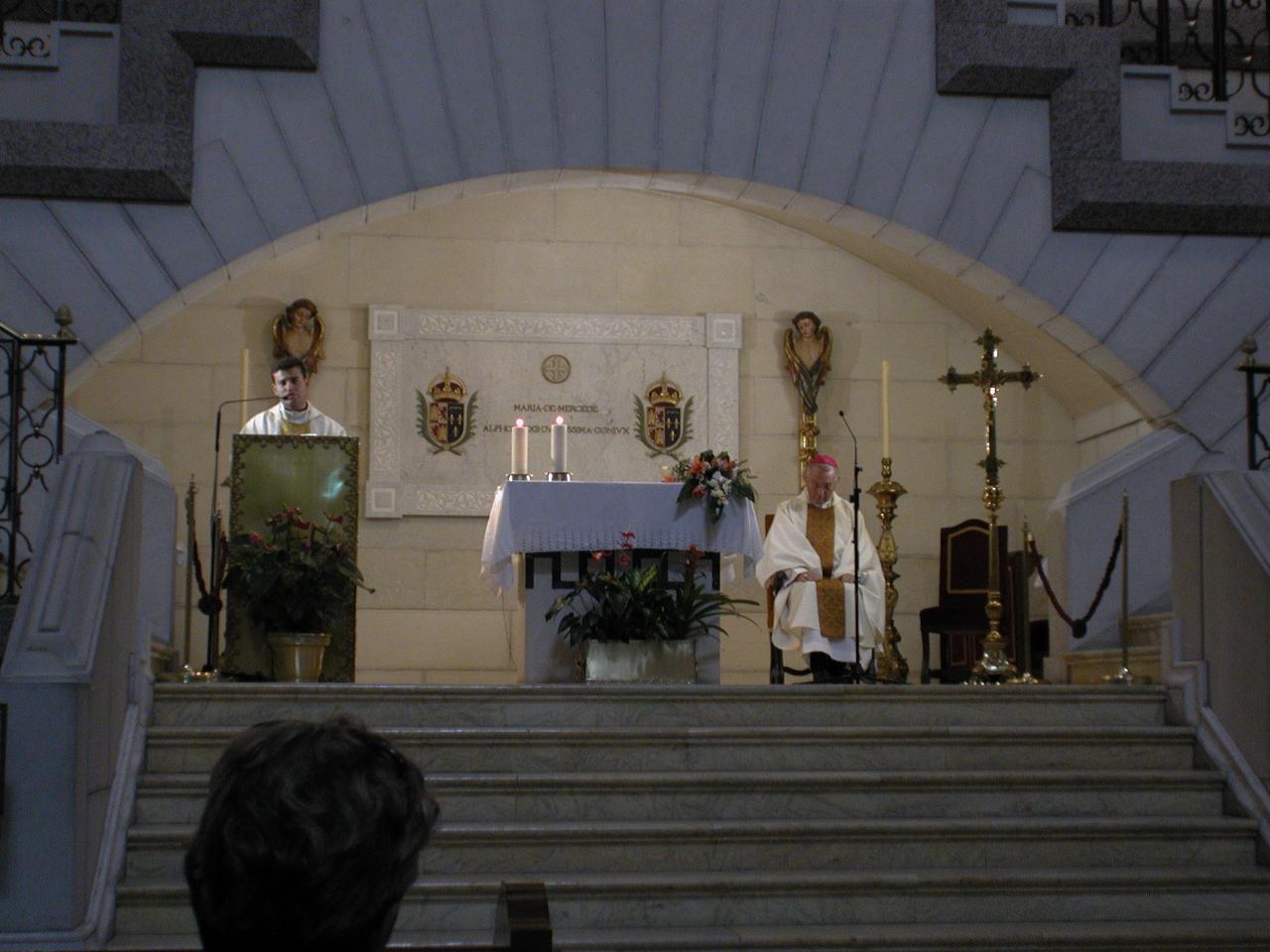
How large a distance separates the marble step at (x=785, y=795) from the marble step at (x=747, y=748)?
0.15 m

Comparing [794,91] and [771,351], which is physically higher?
[794,91]

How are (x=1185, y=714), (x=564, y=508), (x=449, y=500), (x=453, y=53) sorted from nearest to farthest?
(x=1185, y=714) → (x=564, y=508) → (x=453, y=53) → (x=449, y=500)

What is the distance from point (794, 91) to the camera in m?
9.16

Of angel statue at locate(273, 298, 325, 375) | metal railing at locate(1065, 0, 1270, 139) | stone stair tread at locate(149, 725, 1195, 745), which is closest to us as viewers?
stone stair tread at locate(149, 725, 1195, 745)

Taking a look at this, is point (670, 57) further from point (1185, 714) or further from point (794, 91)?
point (1185, 714)

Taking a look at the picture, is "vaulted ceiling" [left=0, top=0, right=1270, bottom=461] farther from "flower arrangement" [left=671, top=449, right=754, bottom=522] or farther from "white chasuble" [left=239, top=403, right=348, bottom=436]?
"flower arrangement" [left=671, top=449, right=754, bottom=522]

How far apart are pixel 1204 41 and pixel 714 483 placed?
4520 millimetres

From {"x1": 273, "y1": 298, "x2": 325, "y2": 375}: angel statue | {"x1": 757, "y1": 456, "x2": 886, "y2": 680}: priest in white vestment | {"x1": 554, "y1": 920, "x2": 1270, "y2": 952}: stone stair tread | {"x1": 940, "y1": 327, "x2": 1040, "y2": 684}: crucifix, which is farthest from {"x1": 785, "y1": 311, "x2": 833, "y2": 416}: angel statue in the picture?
{"x1": 554, "y1": 920, "x2": 1270, "y2": 952}: stone stair tread

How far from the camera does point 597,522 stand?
8273 millimetres

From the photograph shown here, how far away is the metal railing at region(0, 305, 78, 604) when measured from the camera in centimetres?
624

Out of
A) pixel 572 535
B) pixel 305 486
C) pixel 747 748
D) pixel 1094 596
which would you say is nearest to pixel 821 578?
pixel 1094 596

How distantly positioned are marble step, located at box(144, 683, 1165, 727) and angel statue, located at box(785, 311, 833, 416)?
478cm

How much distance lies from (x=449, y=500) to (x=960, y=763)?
5.45 meters


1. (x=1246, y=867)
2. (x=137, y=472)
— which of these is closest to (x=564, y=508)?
(x=137, y=472)
